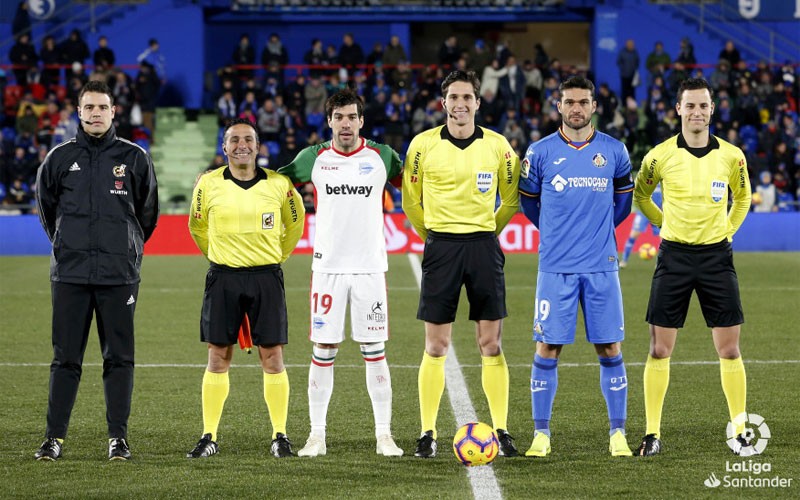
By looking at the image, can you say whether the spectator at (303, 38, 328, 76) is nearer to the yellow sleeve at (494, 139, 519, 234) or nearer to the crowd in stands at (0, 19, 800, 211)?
the crowd in stands at (0, 19, 800, 211)

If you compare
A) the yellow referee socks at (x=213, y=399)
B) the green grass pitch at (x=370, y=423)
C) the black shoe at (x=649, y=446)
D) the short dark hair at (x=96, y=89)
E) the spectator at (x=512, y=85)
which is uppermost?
the spectator at (x=512, y=85)

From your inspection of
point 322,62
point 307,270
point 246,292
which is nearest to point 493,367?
point 246,292

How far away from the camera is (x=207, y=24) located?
3170 cm

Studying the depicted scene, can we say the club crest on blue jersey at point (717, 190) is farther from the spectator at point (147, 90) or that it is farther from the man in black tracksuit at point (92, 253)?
the spectator at point (147, 90)

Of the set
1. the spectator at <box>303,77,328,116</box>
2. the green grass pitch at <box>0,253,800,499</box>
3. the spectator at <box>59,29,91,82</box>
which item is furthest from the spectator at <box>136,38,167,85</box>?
the green grass pitch at <box>0,253,800,499</box>

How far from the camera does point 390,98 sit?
27375 mm

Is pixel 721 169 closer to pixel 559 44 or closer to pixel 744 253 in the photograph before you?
pixel 744 253

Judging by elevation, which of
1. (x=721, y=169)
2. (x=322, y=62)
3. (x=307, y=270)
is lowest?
(x=307, y=270)

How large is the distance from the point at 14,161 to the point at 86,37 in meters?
6.77

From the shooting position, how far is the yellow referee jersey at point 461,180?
22.5 feet

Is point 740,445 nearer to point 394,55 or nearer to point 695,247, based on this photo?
point 695,247

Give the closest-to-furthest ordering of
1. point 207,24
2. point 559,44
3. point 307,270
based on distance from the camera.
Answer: point 307,270, point 207,24, point 559,44

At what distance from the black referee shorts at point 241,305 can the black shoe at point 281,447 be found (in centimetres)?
55

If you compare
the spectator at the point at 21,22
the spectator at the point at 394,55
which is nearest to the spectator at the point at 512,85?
the spectator at the point at 394,55
